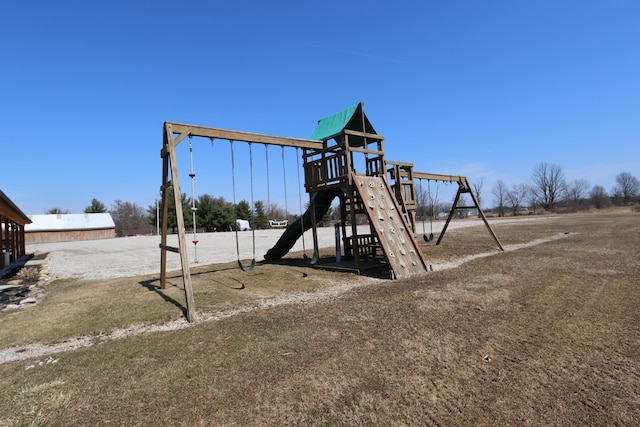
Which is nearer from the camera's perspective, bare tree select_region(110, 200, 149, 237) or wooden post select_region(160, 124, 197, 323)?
wooden post select_region(160, 124, 197, 323)

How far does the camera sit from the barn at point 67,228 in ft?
156

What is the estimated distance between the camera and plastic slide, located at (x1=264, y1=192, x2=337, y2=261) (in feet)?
35.7

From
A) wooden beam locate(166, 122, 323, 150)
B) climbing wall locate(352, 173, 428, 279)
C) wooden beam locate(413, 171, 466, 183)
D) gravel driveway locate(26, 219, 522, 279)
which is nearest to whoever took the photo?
wooden beam locate(166, 122, 323, 150)

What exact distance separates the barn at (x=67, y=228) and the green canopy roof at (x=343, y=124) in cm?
5165

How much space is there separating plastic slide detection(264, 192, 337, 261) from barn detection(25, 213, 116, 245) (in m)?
48.9

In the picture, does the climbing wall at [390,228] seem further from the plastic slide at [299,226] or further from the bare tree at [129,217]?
the bare tree at [129,217]

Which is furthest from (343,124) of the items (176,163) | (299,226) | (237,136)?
(176,163)

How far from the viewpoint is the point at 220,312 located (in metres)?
5.86

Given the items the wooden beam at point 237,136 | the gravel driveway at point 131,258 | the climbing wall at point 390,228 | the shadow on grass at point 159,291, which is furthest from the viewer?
the gravel driveway at point 131,258

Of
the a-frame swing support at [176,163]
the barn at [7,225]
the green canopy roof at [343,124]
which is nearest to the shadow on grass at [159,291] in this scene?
the a-frame swing support at [176,163]

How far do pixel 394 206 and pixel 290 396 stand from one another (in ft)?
24.4

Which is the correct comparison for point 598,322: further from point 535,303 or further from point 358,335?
point 358,335

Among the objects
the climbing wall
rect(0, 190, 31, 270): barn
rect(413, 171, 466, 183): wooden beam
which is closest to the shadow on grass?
the climbing wall

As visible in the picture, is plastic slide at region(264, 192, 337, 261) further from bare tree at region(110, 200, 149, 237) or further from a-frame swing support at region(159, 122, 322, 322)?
bare tree at region(110, 200, 149, 237)
